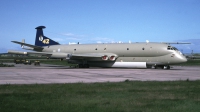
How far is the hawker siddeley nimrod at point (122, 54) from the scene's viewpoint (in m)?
36.8

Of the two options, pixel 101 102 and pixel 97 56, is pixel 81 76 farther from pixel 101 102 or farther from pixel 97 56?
pixel 97 56

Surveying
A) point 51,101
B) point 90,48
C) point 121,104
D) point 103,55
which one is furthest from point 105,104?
point 90,48

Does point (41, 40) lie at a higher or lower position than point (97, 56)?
higher

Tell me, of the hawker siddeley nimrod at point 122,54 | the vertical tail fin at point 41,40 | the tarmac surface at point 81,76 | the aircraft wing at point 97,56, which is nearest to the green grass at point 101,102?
the tarmac surface at point 81,76

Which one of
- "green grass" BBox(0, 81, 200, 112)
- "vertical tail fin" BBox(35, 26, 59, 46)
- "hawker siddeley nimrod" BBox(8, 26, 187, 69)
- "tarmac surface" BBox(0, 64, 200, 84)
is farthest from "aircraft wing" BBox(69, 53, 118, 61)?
"green grass" BBox(0, 81, 200, 112)

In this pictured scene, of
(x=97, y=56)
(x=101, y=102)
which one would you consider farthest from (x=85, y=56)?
(x=101, y=102)

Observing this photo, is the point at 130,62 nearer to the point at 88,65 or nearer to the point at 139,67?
the point at 139,67

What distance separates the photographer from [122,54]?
131 ft

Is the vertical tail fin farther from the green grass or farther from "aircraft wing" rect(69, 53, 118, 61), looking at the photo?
the green grass

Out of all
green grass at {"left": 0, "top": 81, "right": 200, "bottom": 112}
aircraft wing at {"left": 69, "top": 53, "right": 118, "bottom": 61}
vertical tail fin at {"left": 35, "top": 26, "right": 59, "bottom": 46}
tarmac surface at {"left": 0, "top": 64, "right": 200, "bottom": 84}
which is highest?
vertical tail fin at {"left": 35, "top": 26, "right": 59, "bottom": 46}

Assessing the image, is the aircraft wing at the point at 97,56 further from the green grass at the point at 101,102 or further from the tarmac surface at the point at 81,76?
the green grass at the point at 101,102

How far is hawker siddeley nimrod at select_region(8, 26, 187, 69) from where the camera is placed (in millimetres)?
36781

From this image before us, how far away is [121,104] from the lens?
8.95 meters

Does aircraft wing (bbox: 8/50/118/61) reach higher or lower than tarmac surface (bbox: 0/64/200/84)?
higher
